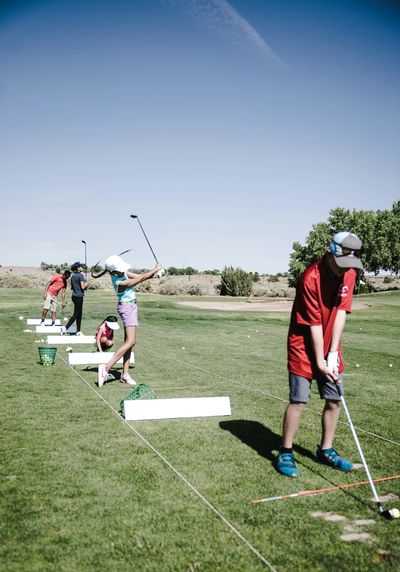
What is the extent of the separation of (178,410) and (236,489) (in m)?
2.45

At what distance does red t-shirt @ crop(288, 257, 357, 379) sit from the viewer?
16.3ft

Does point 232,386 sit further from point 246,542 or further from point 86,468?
point 246,542

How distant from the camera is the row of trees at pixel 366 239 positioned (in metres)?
80.4

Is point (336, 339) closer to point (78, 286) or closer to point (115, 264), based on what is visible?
point (115, 264)

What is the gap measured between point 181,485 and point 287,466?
1.10 meters

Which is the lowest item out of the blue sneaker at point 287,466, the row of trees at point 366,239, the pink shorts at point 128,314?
the blue sneaker at point 287,466

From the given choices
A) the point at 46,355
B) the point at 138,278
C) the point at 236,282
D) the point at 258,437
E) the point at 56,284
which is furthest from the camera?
the point at 236,282

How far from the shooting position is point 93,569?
135 inches

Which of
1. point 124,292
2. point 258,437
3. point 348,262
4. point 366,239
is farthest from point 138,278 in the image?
point 366,239

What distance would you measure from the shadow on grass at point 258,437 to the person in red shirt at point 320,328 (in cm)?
62

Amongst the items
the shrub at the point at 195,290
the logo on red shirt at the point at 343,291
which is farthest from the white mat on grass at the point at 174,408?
the shrub at the point at 195,290

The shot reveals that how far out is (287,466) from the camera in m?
5.11

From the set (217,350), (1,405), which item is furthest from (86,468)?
(217,350)

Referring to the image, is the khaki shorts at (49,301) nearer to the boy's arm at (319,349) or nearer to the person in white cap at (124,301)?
the person in white cap at (124,301)
